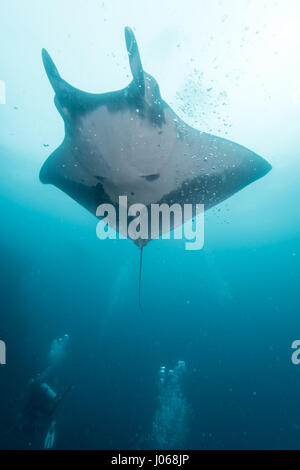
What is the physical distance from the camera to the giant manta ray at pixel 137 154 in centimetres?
351

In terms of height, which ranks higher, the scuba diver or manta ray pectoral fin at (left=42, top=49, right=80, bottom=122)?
manta ray pectoral fin at (left=42, top=49, right=80, bottom=122)

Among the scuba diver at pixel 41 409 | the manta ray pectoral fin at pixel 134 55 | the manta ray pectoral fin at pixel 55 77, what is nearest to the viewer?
the manta ray pectoral fin at pixel 134 55

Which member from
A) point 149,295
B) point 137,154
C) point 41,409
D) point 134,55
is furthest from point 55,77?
point 149,295

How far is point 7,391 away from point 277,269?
39544 mm

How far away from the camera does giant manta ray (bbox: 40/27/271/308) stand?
351 cm

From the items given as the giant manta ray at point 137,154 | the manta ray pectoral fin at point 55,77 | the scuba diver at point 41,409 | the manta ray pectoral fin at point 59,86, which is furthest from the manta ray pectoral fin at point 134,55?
the scuba diver at point 41,409

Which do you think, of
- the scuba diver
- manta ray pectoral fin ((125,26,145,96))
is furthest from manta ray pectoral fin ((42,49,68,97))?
the scuba diver

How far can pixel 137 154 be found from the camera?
4074 mm

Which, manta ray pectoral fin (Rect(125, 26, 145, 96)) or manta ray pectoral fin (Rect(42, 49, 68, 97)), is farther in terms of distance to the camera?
manta ray pectoral fin (Rect(42, 49, 68, 97))

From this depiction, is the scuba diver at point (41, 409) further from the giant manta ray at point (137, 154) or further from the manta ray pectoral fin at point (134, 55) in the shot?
the manta ray pectoral fin at point (134, 55)

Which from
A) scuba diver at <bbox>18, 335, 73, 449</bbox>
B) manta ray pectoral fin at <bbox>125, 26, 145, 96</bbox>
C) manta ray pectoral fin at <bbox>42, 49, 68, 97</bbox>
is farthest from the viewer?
scuba diver at <bbox>18, 335, 73, 449</bbox>

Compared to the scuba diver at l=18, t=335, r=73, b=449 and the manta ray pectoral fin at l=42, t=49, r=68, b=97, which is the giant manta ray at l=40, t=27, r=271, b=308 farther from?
the scuba diver at l=18, t=335, r=73, b=449

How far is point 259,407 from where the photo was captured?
36.6 metres

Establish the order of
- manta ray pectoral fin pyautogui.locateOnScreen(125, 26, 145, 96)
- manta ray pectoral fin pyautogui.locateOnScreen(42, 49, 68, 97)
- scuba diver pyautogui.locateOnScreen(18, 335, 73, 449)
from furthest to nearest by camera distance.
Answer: scuba diver pyautogui.locateOnScreen(18, 335, 73, 449) → manta ray pectoral fin pyautogui.locateOnScreen(42, 49, 68, 97) → manta ray pectoral fin pyautogui.locateOnScreen(125, 26, 145, 96)
